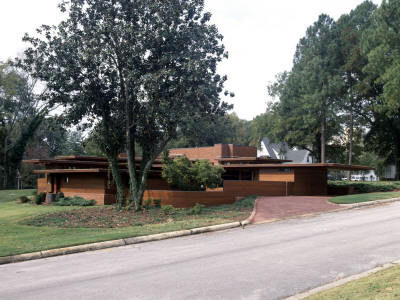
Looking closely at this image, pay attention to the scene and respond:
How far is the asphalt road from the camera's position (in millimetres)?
7137

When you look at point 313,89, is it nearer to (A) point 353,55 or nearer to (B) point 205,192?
(A) point 353,55

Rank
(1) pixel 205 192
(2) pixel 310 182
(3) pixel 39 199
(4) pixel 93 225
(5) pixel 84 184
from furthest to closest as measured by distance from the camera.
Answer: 1. (2) pixel 310 182
2. (5) pixel 84 184
3. (3) pixel 39 199
4. (1) pixel 205 192
5. (4) pixel 93 225

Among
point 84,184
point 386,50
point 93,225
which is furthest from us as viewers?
point 386,50

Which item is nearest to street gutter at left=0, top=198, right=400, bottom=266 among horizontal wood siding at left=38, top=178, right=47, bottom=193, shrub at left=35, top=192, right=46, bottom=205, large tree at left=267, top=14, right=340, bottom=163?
shrub at left=35, top=192, right=46, bottom=205

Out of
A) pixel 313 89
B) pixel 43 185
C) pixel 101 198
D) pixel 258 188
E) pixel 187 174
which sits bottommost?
pixel 101 198

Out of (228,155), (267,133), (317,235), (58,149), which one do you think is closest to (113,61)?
(317,235)

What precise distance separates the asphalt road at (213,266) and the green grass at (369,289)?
2.44ft

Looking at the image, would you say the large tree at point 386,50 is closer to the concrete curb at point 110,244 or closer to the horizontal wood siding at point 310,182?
the horizontal wood siding at point 310,182

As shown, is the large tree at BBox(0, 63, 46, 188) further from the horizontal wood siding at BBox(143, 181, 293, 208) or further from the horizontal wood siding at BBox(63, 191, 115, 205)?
the horizontal wood siding at BBox(143, 181, 293, 208)

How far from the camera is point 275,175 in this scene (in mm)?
31969

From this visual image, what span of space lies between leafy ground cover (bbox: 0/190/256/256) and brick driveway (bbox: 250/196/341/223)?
63cm

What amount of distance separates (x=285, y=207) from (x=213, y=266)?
12.5 m

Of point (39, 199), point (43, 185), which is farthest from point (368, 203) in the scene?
point (43, 185)

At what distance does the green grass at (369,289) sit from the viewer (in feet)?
18.9
